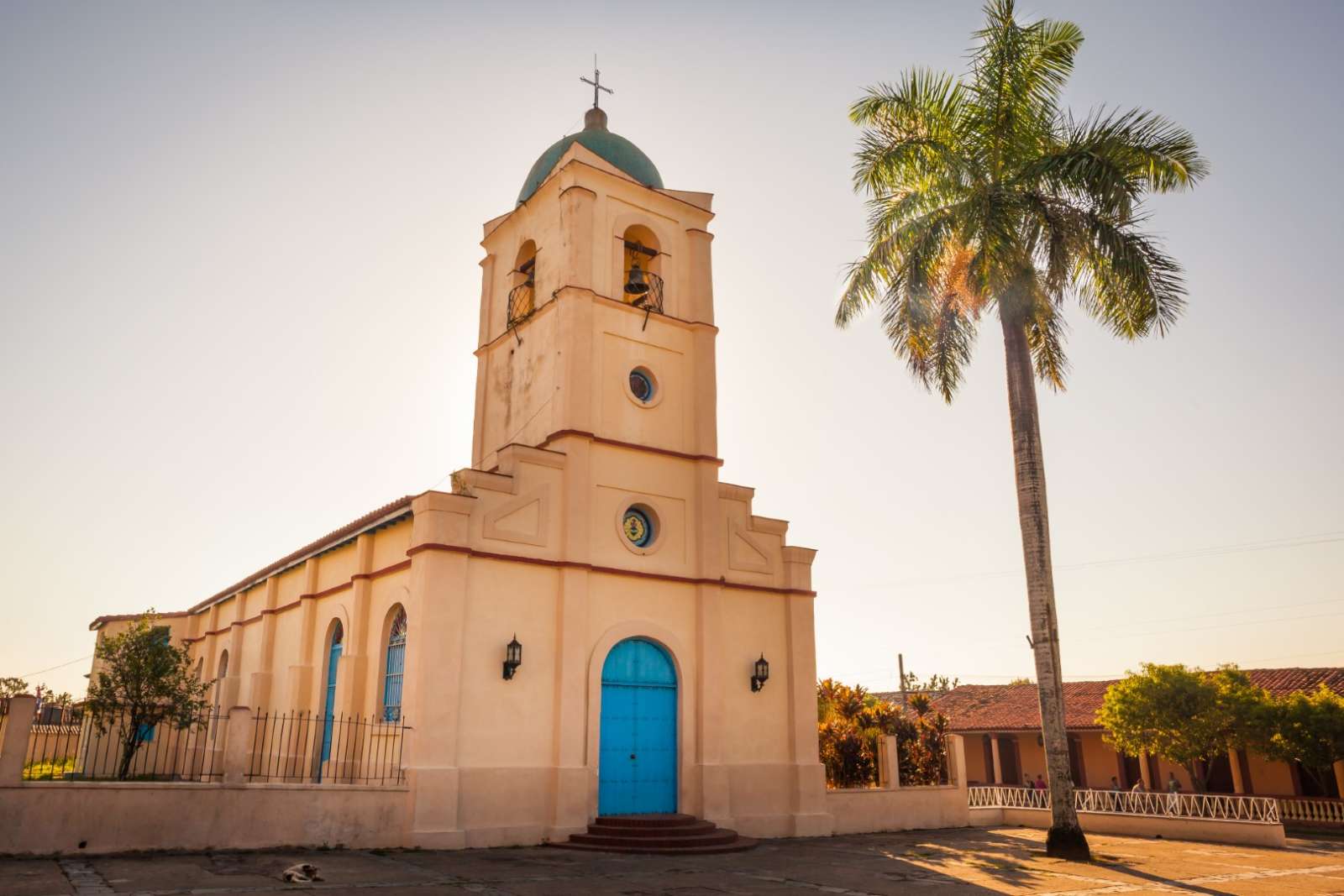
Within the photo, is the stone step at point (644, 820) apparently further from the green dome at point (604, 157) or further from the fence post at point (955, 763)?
the green dome at point (604, 157)

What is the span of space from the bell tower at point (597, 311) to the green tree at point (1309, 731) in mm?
20789

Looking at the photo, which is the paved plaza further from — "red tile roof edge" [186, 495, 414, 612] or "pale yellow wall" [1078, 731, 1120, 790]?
"pale yellow wall" [1078, 731, 1120, 790]

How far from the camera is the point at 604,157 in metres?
21.3

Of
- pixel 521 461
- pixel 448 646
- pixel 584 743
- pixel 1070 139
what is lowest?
pixel 584 743

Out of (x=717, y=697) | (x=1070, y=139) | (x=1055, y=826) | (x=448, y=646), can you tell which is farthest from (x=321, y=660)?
(x=1070, y=139)

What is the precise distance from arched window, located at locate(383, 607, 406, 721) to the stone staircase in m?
4.03

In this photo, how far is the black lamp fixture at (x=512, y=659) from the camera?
16.3m

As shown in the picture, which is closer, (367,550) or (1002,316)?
(1002,316)

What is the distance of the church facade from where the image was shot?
1603cm

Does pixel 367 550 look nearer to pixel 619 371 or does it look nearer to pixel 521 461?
pixel 521 461

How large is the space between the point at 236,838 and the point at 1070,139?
1809 cm

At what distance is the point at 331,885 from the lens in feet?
35.7

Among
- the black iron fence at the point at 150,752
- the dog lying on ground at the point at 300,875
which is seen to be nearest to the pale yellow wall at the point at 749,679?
the dog lying on ground at the point at 300,875

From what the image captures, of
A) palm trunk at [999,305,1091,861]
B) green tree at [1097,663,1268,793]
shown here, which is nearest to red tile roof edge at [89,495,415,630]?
palm trunk at [999,305,1091,861]
